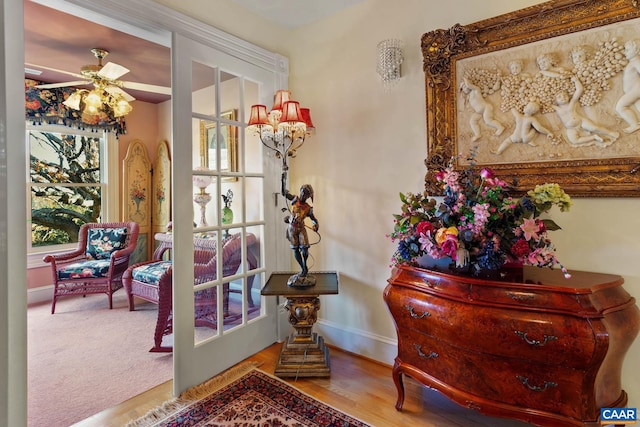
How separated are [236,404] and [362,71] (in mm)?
2447

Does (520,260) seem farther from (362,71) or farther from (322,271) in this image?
(362,71)

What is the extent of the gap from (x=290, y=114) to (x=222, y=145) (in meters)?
0.59

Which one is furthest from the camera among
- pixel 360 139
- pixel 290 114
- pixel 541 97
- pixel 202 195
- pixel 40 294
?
pixel 40 294

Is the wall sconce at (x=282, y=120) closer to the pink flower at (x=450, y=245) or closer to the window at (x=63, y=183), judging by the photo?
the pink flower at (x=450, y=245)

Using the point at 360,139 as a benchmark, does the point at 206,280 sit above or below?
below

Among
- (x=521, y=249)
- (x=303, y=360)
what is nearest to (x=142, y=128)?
(x=303, y=360)

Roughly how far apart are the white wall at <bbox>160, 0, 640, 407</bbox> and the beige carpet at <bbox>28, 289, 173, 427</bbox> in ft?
4.76

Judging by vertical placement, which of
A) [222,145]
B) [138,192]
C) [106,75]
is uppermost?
[106,75]

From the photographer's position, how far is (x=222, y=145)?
2.33 metres

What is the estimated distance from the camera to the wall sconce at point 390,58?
218cm

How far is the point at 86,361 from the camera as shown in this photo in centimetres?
248

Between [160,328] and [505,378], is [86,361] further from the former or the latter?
[505,378]

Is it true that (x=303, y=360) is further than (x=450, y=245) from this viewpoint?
Yes

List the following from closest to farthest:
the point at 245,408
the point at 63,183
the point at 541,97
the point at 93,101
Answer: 1. the point at 541,97
2. the point at 245,408
3. the point at 93,101
4. the point at 63,183
